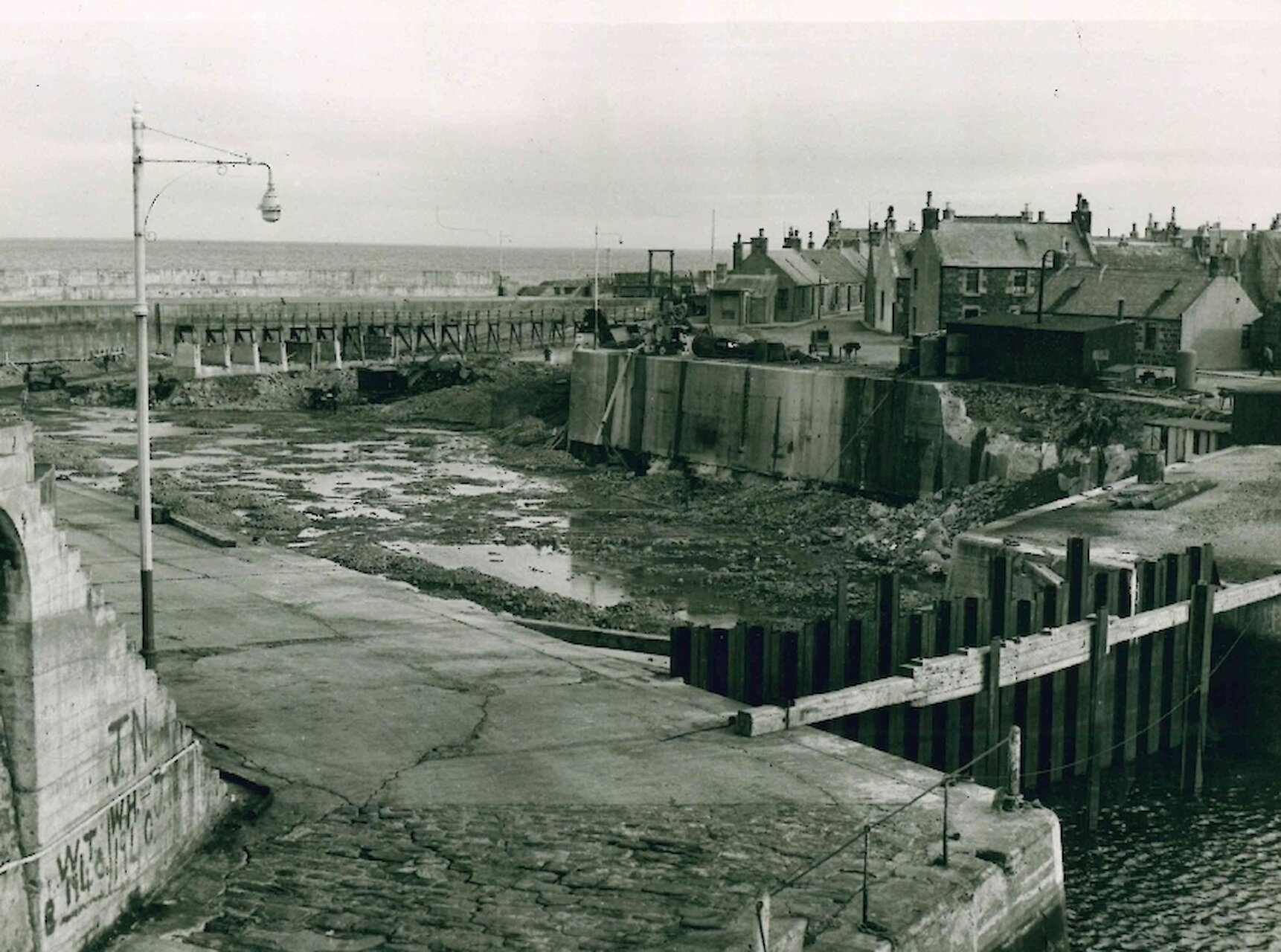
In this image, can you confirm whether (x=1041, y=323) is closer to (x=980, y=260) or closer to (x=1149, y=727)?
(x=980, y=260)

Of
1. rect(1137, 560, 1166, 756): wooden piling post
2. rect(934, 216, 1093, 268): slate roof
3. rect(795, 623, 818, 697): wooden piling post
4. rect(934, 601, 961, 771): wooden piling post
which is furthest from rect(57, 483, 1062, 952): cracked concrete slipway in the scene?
rect(934, 216, 1093, 268): slate roof

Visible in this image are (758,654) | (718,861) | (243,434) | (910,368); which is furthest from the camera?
(243,434)

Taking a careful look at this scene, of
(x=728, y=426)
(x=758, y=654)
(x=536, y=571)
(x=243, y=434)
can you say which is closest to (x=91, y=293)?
(x=243, y=434)

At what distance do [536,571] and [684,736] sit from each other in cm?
1746

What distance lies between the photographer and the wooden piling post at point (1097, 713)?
2039cm

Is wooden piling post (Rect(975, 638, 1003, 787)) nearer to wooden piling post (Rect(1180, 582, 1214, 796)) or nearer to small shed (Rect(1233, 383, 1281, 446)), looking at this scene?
wooden piling post (Rect(1180, 582, 1214, 796))

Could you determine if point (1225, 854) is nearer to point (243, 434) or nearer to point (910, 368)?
point (910, 368)

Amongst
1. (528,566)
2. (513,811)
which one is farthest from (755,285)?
(513,811)

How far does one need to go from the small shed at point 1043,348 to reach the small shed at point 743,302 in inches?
1235

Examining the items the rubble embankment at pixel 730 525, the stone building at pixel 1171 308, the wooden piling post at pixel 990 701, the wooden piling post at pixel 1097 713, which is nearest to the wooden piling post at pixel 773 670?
the wooden piling post at pixel 990 701

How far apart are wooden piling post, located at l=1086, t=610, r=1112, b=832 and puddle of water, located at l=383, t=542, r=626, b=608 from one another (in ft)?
37.1

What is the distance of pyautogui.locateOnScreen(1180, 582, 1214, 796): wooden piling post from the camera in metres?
21.9

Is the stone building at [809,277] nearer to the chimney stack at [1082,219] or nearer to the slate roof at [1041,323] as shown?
the chimney stack at [1082,219]

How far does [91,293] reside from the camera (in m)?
96.4
